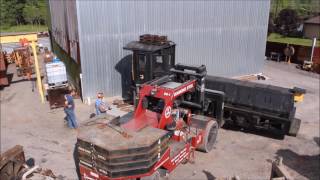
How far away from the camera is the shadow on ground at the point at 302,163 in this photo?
32.1ft

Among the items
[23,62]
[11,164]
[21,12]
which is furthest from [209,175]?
[21,12]

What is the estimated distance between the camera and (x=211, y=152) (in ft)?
36.4

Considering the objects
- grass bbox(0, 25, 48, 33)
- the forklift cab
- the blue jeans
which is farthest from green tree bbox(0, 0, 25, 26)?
the blue jeans

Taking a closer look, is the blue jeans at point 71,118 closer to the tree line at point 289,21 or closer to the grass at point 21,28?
the tree line at point 289,21

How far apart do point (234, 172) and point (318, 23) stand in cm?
4514

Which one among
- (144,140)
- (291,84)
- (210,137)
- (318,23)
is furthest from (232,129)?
(318,23)

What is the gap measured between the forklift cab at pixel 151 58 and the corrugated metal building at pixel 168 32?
2234 millimetres

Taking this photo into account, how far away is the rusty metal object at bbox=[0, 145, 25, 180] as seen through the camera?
27.2 feet

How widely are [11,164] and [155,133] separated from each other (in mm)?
4135

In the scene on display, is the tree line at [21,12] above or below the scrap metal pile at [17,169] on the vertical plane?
above

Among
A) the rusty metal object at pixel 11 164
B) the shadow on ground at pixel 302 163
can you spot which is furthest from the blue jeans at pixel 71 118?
the shadow on ground at pixel 302 163

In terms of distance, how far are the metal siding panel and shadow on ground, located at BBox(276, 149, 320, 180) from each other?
9.04 m

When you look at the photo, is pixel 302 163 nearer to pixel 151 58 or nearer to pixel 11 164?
pixel 151 58

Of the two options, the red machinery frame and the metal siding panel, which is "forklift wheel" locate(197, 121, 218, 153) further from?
the metal siding panel
